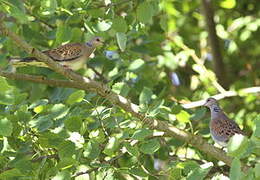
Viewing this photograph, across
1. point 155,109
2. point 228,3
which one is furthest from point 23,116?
point 228,3

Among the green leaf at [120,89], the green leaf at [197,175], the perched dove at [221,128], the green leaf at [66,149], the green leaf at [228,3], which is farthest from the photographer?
the green leaf at [228,3]

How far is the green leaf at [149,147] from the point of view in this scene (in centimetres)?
408

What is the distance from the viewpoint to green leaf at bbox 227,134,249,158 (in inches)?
119

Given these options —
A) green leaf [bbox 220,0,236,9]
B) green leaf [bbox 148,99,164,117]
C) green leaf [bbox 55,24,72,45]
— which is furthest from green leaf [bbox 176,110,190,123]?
green leaf [bbox 220,0,236,9]

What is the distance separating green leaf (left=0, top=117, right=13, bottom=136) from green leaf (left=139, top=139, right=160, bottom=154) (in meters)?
0.89

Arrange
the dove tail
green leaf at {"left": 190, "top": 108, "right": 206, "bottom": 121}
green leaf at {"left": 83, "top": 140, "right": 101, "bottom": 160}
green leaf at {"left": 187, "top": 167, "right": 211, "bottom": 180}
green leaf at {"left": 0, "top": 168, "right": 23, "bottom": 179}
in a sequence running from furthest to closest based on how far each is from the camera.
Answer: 1. green leaf at {"left": 190, "top": 108, "right": 206, "bottom": 121}
2. the dove tail
3. green leaf at {"left": 83, "top": 140, "right": 101, "bottom": 160}
4. green leaf at {"left": 0, "top": 168, "right": 23, "bottom": 179}
5. green leaf at {"left": 187, "top": 167, "right": 211, "bottom": 180}

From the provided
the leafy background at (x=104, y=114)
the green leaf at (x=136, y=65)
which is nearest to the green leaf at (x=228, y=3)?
the leafy background at (x=104, y=114)

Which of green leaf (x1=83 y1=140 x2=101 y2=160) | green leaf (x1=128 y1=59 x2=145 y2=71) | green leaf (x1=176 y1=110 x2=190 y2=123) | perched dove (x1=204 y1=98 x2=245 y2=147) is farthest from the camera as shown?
green leaf (x1=128 y1=59 x2=145 y2=71)

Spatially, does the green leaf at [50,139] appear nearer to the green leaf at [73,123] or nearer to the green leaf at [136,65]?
the green leaf at [73,123]

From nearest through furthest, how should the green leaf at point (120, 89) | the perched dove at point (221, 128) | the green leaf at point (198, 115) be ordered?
the green leaf at point (120, 89) → the green leaf at point (198, 115) → the perched dove at point (221, 128)

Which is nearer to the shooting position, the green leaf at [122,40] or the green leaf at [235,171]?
the green leaf at [235,171]

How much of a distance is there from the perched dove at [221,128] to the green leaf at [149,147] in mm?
1454

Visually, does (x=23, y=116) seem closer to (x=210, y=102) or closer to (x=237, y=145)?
(x=237, y=145)

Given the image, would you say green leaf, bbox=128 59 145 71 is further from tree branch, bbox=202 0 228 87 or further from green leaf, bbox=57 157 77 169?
tree branch, bbox=202 0 228 87
